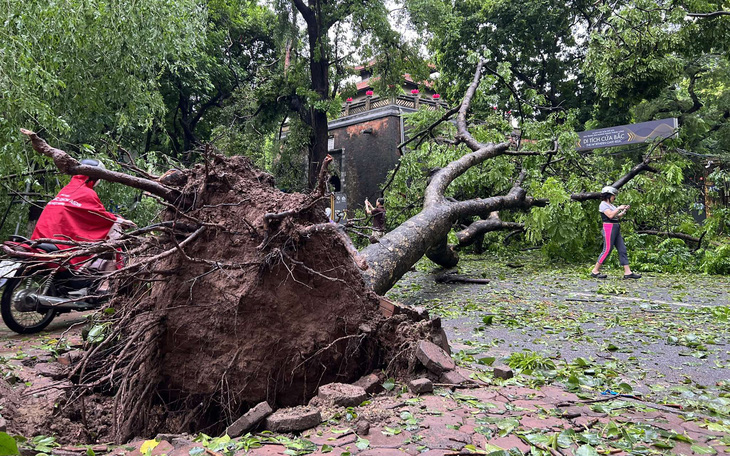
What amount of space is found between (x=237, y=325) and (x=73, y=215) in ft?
10.4

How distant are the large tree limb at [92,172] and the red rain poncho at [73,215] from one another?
1.95 metres

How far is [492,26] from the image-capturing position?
69.3ft

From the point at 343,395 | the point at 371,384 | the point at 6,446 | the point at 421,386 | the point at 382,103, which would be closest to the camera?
the point at 6,446

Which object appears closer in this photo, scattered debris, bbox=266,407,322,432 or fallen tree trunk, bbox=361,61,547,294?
scattered debris, bbox=266,407,322,432

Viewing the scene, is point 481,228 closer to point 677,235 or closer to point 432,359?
point 677,235

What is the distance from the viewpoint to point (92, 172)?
290cm

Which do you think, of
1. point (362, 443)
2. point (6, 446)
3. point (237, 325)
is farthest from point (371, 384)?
point (6, 446)

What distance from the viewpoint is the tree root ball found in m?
2.97

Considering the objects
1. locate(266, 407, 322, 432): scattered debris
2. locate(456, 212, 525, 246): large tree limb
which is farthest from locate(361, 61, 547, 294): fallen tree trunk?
locate(266, 407, 322, 432): scattered debris

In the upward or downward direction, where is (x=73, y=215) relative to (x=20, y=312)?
upward

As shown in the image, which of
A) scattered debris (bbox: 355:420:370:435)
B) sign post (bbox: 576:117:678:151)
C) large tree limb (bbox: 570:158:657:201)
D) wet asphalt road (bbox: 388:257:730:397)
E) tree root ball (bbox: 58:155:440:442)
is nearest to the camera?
scattered debris (bbox: 355:420:370:435)

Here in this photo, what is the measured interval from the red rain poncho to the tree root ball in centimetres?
220

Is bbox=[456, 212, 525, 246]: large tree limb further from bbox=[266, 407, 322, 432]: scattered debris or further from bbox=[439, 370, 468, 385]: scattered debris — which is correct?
bbox=[266, 407, 322, 432]: scattered debris

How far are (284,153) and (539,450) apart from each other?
53.4 ft
